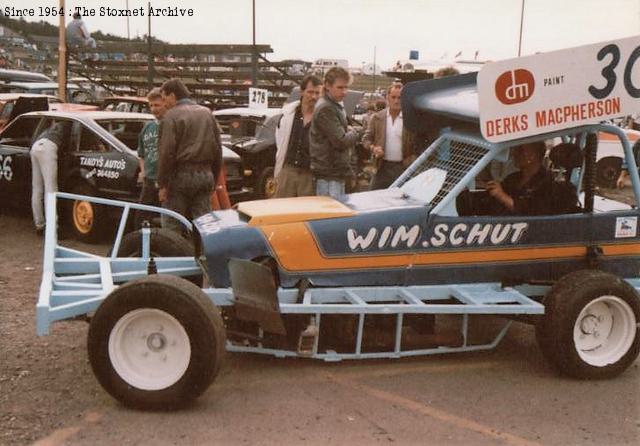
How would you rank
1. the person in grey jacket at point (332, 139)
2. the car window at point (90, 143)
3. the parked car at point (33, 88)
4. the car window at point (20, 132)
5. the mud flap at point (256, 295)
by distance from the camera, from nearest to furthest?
the mud flap at point (256, 295)
the person in grey jacket at point (332, 139)
the car window at point (90, 143)
the car window at point (20, 132)
the parked car at point (33, 88)

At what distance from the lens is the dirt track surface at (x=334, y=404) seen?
3.92 m

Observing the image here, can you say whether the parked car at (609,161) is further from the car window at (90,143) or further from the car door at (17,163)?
the car door at (17,163)

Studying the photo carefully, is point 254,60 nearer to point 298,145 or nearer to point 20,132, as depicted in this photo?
point 20,132

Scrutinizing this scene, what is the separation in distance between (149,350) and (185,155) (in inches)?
93.3

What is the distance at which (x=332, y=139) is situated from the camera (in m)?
6.20

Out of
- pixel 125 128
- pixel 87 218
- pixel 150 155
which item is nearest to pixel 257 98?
pixel 125 128

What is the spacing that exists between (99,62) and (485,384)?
29.8 meters

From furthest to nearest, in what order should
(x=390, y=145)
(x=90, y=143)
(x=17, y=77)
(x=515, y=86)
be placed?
1. (x=17, y=77)
2. (x=90, y=143)
3. (x=390, y=145)
4. (x=515, y=86)

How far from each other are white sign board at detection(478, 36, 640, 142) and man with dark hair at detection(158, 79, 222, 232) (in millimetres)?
2530

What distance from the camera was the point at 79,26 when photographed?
738 inches

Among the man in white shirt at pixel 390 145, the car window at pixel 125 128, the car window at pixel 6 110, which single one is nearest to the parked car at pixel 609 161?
the man in white shirt at pixel 390 145

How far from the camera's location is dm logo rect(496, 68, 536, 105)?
15.5ft

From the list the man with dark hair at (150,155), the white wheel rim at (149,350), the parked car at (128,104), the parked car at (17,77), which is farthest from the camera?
the parked car at (17,77)

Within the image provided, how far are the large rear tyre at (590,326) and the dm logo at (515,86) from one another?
1161 millimetres
